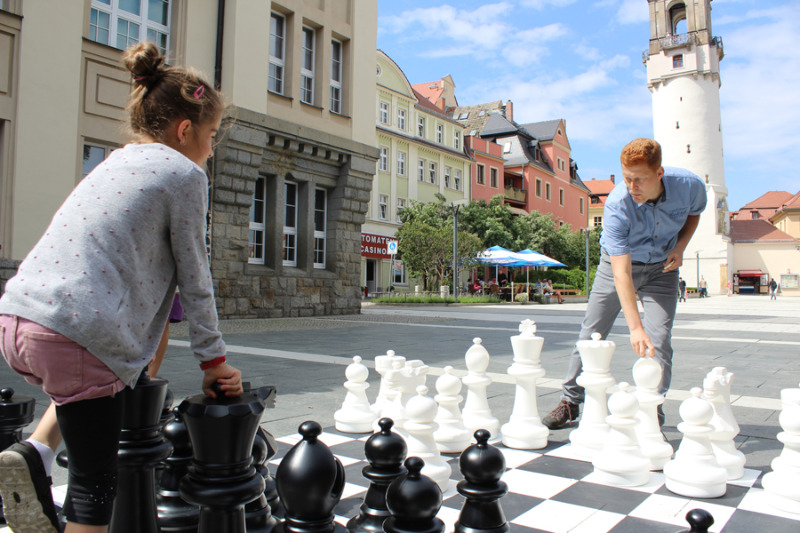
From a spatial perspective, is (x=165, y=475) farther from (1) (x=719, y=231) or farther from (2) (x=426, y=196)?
(1) (x=719, y=231)

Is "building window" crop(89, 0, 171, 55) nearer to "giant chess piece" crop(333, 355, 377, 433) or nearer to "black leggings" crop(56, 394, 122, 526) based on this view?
"giant chess piece" crop(333, 355, 377, 433)

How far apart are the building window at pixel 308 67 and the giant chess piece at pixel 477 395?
38.6 feet

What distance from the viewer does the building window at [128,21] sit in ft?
33.4

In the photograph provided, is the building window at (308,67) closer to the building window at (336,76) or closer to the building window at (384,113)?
the building window at (336,76)

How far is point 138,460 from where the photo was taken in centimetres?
152

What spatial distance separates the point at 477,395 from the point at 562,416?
1.77 ft

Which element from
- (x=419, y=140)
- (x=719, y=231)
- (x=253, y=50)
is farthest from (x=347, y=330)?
(x=719, y=231)

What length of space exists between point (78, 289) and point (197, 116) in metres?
0.54

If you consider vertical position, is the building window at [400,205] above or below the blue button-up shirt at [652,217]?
above

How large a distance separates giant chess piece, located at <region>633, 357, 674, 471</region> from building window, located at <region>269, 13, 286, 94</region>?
11810mm

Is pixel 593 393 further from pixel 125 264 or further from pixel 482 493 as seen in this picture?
pixel 125 264

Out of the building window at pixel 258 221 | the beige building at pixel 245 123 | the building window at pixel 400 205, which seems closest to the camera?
the beige building at pixel 245 123

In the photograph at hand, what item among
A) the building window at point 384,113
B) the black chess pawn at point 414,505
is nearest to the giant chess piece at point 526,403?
the black chess pawn at point 414,505

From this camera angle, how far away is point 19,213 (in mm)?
8789
